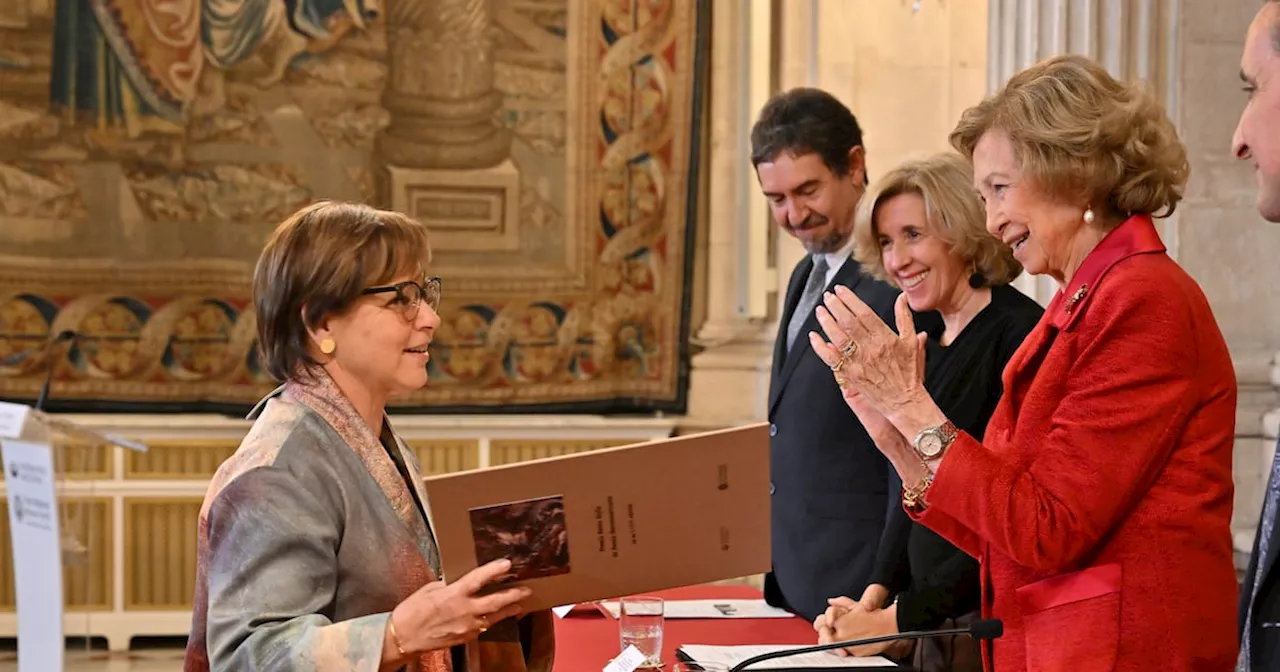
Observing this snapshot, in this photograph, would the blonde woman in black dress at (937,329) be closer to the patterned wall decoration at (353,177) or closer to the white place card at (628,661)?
the white place card at (628,661)

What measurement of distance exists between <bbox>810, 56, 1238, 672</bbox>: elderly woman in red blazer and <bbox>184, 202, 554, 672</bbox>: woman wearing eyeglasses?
0.70m

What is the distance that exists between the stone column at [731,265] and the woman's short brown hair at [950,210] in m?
3.94

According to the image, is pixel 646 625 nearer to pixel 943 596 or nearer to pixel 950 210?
pixel 943 596

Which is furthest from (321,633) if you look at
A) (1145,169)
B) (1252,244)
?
(1252,244)

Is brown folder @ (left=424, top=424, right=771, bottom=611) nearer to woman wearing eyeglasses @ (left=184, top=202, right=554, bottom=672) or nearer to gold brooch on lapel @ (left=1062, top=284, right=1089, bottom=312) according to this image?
woman wearing eyeglasses @ (left=184, top=202, right=554, bottom=672)

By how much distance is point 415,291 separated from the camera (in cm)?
227

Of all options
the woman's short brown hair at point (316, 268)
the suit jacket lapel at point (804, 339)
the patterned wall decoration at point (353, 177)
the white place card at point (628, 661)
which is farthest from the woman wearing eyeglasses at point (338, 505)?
the patterned wall decoration at point (353, 177)

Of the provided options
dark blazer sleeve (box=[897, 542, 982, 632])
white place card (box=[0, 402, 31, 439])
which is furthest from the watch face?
white place card (box=[0, 402, 31, 439])

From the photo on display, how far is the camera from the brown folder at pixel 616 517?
6.81 feet

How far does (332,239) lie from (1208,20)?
2841 mm

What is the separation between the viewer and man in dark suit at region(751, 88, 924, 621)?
316 centimetres

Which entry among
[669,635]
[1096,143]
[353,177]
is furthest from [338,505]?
[353,177]

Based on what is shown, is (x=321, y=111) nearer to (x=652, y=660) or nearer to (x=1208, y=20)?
(x=1208, y=20)

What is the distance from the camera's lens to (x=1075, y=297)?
6.72ft
